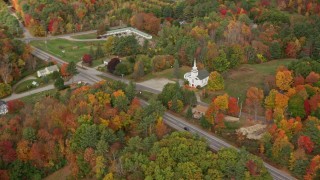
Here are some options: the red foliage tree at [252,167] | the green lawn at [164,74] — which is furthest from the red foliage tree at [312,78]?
the red foliage tree at [252,167]

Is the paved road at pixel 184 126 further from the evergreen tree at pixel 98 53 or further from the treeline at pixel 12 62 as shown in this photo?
the evergreen tree at pixel 98 53

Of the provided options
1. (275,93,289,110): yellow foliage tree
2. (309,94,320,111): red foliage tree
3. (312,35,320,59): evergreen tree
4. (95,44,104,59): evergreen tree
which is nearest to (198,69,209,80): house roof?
(275,93,289,110): yellow foliage tree

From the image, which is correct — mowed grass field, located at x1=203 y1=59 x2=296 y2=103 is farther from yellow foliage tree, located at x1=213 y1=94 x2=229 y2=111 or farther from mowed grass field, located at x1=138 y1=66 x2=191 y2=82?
mowed grass field, located at x1=138 y1=66 x2=191 y2=82

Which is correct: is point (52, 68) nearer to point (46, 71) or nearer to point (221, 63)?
point (46, 71)

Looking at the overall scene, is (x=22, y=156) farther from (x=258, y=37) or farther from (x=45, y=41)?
(x=258, y=37)

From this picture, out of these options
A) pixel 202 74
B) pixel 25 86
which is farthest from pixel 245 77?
pixel 25 86

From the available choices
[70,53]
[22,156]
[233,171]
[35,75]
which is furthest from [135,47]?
[233,171]
